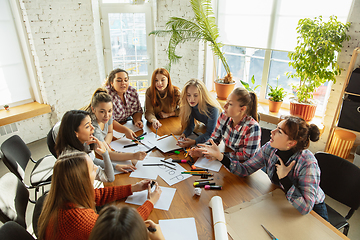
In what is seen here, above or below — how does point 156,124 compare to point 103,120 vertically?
below

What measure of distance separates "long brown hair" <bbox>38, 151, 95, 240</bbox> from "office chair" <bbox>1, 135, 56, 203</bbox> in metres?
1.05

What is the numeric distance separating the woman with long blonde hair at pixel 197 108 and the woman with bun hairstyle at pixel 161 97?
0.40 meters

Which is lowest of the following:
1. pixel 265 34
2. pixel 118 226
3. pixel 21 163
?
pixel 21 163

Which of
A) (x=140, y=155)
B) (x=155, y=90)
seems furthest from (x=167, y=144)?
(x=155, y=90)

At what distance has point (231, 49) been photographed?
3.95m

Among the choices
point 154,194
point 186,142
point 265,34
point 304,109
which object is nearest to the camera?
point 154,194

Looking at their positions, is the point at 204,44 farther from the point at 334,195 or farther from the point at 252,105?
the point at 334,195

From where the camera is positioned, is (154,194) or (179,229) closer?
(179,229)

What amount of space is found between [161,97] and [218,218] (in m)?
1.76

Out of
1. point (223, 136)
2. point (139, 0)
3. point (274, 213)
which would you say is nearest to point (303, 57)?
point (223, 136)

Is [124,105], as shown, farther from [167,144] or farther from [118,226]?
[118,226]

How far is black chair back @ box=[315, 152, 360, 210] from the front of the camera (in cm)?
164

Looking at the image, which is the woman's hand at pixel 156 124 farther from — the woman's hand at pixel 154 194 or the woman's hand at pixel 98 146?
the woman's hand at pixel 154 194

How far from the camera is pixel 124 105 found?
2.64 meters
